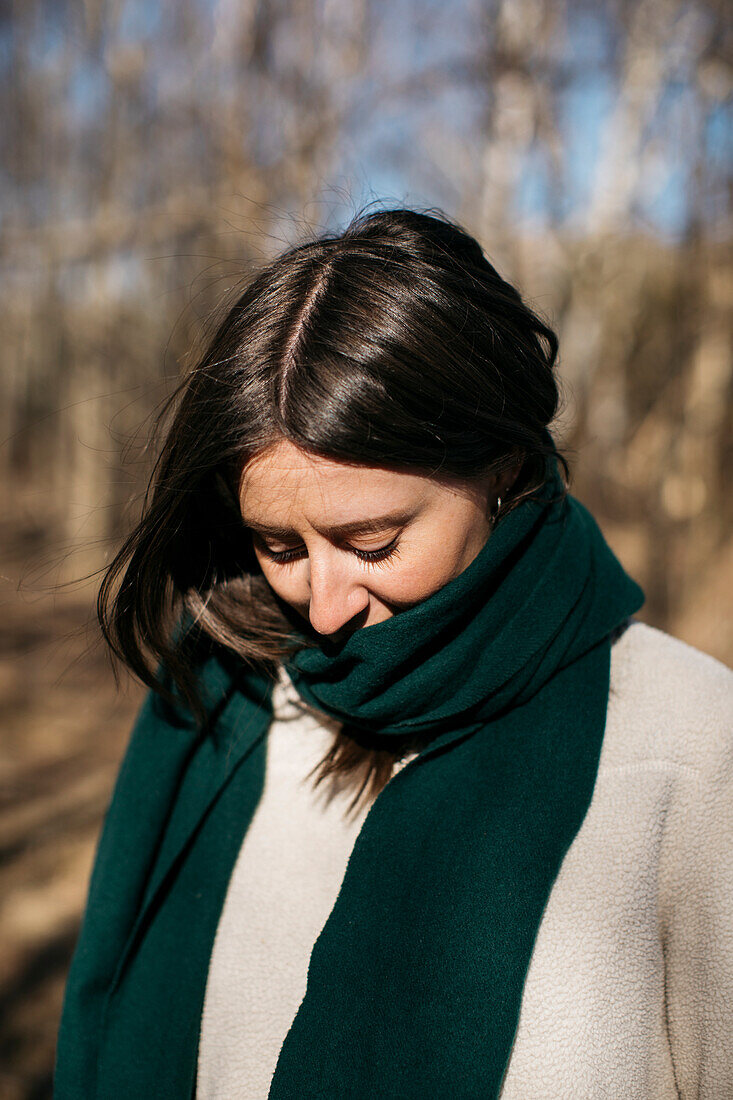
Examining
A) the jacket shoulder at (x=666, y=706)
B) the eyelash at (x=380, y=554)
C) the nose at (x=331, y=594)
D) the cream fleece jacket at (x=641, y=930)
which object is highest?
the eyelash at (x=380, y=554)

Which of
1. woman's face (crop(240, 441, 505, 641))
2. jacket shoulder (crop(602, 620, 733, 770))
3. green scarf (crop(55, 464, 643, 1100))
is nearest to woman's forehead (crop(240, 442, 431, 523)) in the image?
woman's face (crop(240, 441, 505, 641))

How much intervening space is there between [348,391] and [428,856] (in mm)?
672

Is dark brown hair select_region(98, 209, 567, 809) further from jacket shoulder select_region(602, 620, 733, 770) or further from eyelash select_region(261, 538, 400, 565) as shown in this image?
jacket shoulder select_region(602, 620, 733, 770)

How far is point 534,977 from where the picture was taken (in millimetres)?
1030

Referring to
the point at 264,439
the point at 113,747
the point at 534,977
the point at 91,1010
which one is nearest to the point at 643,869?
the point at 534,977

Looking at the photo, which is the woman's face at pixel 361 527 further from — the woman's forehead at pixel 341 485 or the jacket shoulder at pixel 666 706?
the jacket shoulder at pixel 666 706

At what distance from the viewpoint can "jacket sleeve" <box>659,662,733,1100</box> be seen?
0.96m

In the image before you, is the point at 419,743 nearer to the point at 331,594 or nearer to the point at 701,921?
the point at 331,594

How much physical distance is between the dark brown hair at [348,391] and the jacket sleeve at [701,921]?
1.49ft

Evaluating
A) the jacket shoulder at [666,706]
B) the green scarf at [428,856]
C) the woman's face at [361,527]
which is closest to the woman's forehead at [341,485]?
the woman's face at [361,527]

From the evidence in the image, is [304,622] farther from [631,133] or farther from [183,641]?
[631,133]

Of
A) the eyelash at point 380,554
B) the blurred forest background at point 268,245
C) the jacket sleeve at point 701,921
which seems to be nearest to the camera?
the jacket sleeve at point 701,921

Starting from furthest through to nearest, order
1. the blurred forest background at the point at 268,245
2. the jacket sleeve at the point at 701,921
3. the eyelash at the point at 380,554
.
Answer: the blurred forest background at the point at 268,245, the eyelash at the point at 380,554, the jacket sleeve at the point at 701,921

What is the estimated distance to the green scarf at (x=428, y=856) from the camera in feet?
3.42
